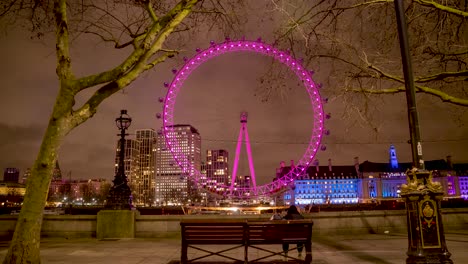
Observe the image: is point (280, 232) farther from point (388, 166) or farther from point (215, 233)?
point (388, 166)

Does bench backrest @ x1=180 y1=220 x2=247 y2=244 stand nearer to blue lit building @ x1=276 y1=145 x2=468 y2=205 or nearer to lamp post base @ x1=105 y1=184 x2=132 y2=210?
lamp post base @ x1=105 y1=184 x2=132 y2=210

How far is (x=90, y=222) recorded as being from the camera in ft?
57.4

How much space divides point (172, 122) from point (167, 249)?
22.0 m

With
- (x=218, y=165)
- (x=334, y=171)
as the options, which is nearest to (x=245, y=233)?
(x=218, y=165)

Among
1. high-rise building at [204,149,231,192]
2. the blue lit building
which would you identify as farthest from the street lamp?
the blue lit building

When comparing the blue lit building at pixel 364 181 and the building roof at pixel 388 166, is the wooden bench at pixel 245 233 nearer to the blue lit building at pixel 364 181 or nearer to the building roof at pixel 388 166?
the blue lit building at pixel 364 181

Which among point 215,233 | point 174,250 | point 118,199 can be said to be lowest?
point 174,250

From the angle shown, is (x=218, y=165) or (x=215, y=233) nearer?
(x=215, y=233)

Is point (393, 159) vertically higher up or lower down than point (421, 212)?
higher up

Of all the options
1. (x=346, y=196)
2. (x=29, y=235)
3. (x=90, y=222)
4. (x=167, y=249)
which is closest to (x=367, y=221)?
(x=167, y=249)

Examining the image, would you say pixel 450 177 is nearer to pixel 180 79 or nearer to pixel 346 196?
pixel 346 196

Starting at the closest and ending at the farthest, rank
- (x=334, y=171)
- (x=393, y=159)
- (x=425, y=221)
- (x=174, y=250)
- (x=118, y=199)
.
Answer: (x=425, y=221)
(x=174, y=250)
(x=118, y=199)
(x=393, y=159)
(x=334, y=171)

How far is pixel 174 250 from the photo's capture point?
1317 cm

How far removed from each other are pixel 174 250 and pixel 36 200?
17.9 feet
